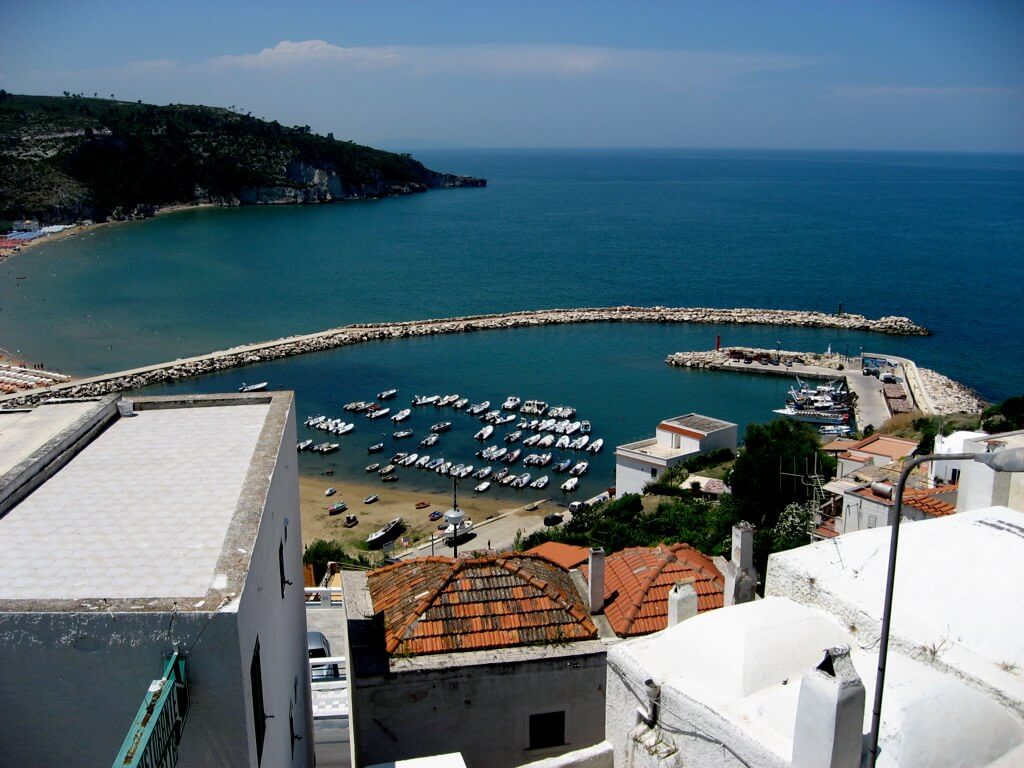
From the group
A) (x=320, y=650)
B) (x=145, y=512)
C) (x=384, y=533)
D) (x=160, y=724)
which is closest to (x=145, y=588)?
(x=160, y=724)

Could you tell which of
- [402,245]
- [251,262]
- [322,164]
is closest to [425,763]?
[251,262]

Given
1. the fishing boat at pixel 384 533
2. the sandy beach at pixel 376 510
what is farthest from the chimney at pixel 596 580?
the fishing boat at pixel 384 533

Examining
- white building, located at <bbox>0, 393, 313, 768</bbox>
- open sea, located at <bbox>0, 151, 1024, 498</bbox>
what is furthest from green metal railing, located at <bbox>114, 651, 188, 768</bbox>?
Result: open sea, located at <bbox>0, 151, 1024, 498</bbox>

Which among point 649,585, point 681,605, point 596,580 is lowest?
point 649,585

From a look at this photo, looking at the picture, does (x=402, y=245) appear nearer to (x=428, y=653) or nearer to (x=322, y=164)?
(x=322, y=164)

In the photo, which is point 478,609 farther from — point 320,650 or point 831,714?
point 831,714

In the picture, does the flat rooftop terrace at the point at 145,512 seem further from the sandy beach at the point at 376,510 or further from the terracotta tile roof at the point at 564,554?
the sandy beach at the point at 376,510
